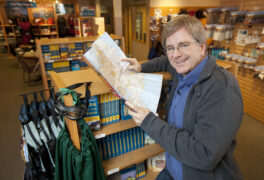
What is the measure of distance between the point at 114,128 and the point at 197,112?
0.77 meters

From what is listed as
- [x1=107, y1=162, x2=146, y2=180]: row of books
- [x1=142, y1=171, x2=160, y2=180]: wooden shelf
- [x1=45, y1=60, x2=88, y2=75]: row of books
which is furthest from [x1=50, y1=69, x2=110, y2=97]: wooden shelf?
[x1=45, y1=60, x2=88, y2=75]: row of books

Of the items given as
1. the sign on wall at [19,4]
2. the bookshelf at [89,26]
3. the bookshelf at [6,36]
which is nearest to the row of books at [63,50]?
the bookshelf at [89,26]

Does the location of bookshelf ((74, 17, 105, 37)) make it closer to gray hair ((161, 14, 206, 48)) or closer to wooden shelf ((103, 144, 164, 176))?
wooden shelf ((103, 144, 164, 176))

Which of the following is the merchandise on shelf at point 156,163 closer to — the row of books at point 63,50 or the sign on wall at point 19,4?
the row of books at point 63,50

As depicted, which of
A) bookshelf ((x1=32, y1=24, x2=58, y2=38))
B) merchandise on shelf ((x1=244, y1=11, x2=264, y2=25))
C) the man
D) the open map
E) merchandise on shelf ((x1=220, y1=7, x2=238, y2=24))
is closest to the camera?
the man

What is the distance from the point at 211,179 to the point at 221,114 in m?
0.43

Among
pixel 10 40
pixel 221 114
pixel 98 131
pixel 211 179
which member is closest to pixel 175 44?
pixel 221 114

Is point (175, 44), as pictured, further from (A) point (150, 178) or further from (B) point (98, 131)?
(A) point (150, 178)

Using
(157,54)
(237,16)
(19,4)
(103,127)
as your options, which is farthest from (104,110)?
(19,4)

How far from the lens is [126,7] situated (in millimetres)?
7754

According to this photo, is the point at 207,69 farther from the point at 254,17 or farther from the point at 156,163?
the point at 254,17

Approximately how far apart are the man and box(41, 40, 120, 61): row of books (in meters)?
3.47

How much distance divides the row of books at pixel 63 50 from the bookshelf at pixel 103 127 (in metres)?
2.63

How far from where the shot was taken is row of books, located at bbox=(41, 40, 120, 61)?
12.8 feet
